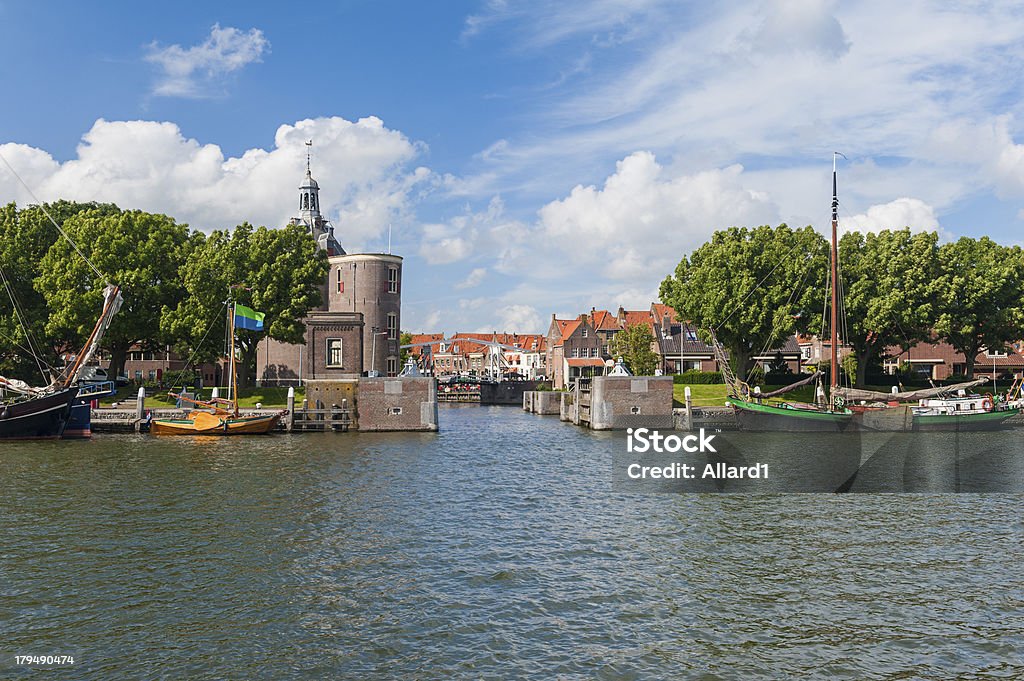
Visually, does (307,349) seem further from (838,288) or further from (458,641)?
(458,641)

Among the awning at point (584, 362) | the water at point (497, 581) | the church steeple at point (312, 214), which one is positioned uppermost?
the church steeple at point (312, 214)

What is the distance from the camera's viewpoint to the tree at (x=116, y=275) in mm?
68812

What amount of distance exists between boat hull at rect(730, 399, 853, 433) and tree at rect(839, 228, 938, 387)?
517 inches

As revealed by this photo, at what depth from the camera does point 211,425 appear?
56.1m

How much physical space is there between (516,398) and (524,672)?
9079cm

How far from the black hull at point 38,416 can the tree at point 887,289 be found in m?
58.0

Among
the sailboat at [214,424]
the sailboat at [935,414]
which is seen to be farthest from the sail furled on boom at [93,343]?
the sailboat at [935,414]

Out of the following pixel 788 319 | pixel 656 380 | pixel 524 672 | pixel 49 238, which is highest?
pixel 49 238

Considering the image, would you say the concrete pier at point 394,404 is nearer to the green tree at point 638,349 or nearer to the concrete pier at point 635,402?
the concrete pier at point 635,402

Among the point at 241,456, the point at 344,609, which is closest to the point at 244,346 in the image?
the point at 241,456

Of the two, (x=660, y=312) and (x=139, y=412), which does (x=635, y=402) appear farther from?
(x=660, y=312)

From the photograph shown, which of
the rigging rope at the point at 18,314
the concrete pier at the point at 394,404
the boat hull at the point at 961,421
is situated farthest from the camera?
the rigging rope at the point at 18,314

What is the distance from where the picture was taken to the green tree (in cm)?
10125

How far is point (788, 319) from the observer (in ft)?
227
